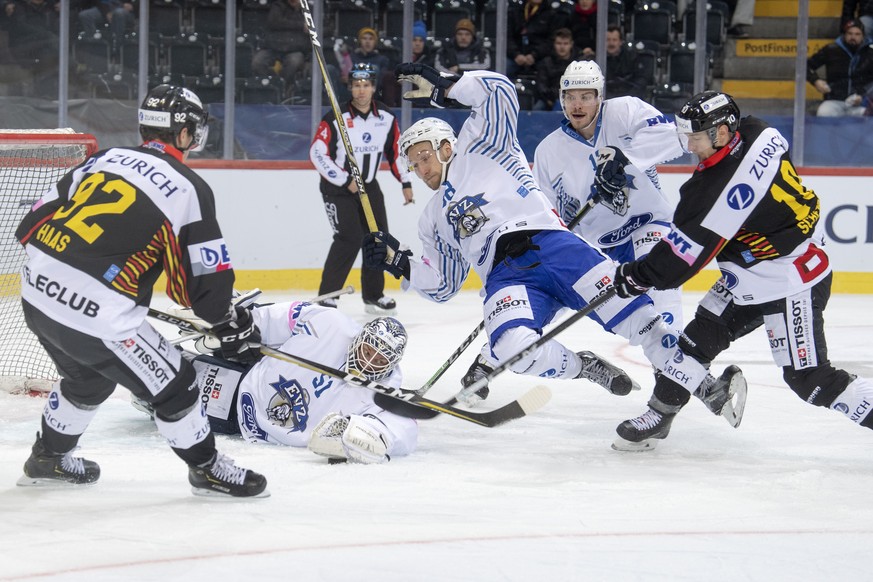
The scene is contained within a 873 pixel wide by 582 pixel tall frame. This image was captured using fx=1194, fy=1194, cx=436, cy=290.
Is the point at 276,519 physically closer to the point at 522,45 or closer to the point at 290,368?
the point at 290,368

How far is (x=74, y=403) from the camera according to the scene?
2809 mm

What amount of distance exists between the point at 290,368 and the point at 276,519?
0.77 m

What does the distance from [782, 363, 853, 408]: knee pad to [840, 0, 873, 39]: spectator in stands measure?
5.10m

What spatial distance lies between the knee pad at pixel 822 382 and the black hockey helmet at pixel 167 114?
5.64 feet

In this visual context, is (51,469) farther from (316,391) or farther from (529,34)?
(529,34)

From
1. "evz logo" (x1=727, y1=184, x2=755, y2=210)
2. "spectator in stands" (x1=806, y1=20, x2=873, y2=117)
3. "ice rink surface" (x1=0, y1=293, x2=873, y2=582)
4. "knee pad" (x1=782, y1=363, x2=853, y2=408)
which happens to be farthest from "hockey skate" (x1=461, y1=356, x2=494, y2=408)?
"spectator in stands" (x1=806, y1=20, x2=873, y2=117)

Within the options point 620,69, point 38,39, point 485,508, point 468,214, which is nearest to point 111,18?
point 38,39

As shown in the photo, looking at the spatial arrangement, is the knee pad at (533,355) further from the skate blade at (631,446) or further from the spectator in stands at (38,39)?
the spectator in stands at (38,39)

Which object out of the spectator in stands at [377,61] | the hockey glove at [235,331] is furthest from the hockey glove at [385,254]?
the spectator in stands at [377,61]

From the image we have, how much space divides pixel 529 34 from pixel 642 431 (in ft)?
14.6

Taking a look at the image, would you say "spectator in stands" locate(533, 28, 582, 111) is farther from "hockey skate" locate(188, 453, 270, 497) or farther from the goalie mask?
"hockey skate" locate(188, 453, 270, 497)

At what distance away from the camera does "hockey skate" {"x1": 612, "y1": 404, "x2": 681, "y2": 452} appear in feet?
11.6

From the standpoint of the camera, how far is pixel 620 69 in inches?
292

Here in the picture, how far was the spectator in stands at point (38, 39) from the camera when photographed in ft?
22.4
